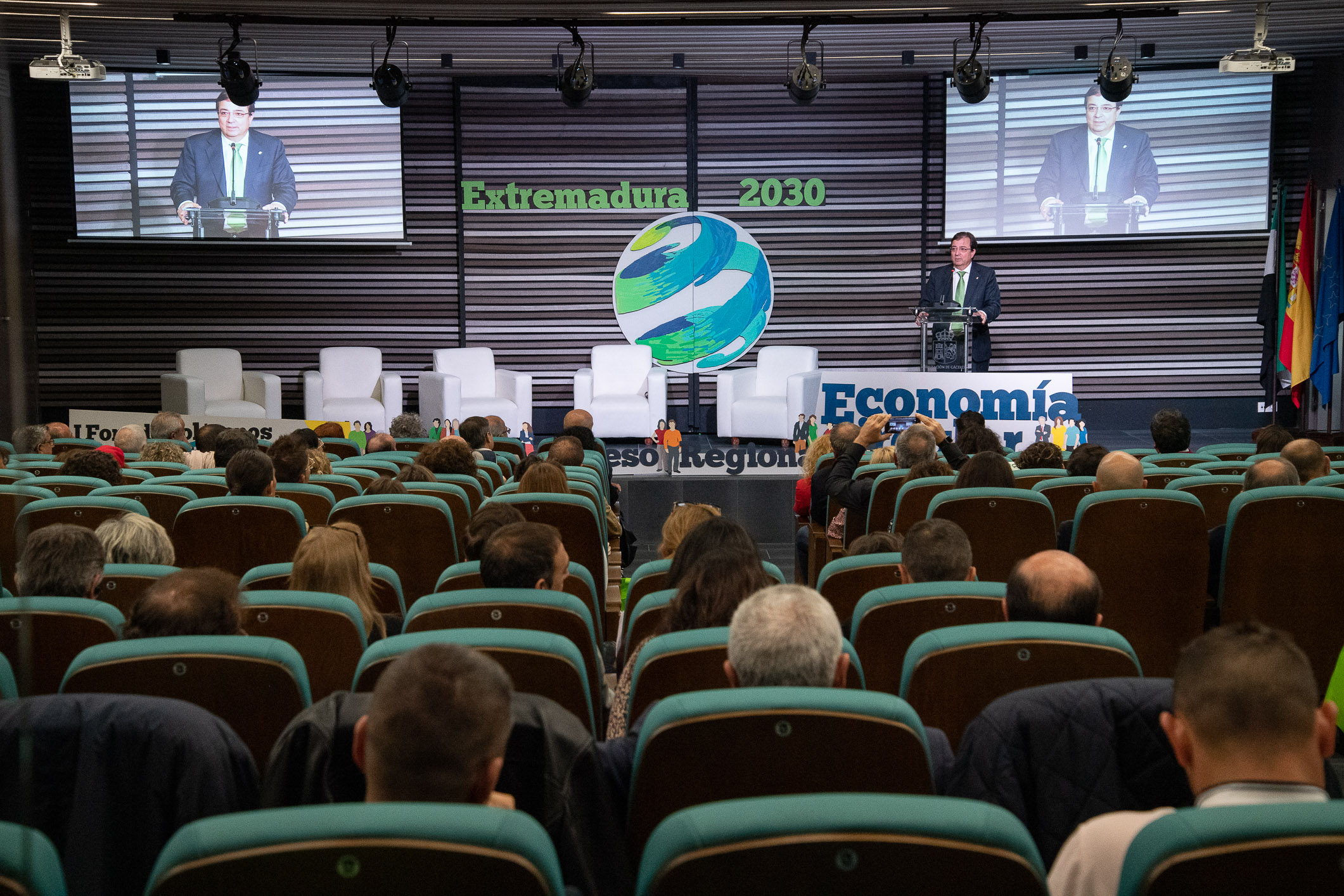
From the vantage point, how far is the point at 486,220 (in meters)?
11.9

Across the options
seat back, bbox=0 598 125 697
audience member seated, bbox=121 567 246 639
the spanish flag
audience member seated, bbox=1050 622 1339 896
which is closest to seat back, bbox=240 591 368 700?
audience member seated, bbox=121 567 246 639

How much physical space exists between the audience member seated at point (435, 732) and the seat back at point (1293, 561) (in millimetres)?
2862

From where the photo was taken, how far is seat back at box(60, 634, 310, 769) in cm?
184

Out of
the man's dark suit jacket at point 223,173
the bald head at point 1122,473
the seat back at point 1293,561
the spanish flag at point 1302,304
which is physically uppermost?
the man's dark suit jacket at point 223,173

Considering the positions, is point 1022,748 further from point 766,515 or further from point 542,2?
point 542,2

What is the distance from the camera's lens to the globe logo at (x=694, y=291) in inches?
469

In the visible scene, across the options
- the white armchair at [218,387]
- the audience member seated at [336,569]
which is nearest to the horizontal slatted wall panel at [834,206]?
the white armchair at [218,387]

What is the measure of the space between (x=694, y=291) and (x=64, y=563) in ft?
31.5

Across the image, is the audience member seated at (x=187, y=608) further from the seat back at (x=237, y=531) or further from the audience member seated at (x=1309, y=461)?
the audience member seated at (x=1309, y=461)

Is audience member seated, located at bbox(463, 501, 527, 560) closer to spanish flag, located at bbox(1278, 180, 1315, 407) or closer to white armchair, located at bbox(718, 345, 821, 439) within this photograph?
white armchair, located at bbox(718, 345, 821, 439)

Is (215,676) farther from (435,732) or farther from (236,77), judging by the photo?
Answer: (236,77)

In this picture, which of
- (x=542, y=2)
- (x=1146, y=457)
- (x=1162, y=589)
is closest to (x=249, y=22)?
(x=542, y=2)

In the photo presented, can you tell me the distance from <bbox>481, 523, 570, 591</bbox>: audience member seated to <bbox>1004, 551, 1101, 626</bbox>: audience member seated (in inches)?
44.1

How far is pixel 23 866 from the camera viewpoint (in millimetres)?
849
